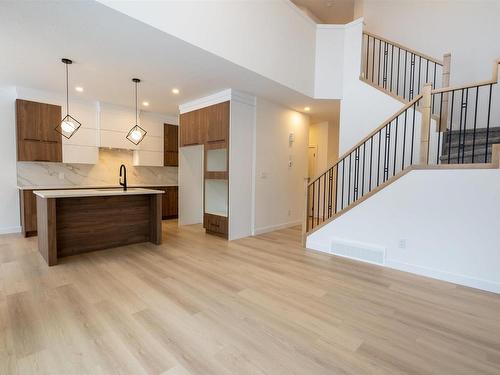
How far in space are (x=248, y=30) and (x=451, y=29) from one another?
449 cm

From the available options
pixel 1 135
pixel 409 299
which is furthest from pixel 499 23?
pixel 1 135

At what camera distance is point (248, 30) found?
378 centimetres

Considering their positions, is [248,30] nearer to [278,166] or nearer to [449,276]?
[278,166]

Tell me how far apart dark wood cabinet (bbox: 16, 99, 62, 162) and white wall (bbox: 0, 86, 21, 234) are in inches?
12.2

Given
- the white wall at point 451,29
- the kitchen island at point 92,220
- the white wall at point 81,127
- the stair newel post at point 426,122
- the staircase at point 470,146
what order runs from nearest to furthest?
A: the stair newel post at point 426,122 → the kitchen island at point 92,220 → the staircase at point 470,146 → the white wall at point 451,29 → the white wall at point 81,127

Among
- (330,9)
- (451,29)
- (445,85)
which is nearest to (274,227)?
(445,85)

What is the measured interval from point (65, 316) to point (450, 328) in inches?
134

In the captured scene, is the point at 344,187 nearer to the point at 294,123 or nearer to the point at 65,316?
the point at 294,123

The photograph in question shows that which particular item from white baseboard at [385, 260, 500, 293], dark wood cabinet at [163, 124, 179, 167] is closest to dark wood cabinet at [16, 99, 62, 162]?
dark wood cabinet at [163, 124, 179, 167]

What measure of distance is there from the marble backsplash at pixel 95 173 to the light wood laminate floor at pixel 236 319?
2.49 m

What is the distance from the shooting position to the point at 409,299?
266 cm

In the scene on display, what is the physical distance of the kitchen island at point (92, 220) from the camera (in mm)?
3477

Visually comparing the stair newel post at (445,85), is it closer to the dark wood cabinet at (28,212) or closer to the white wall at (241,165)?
the white wall at (241,165)

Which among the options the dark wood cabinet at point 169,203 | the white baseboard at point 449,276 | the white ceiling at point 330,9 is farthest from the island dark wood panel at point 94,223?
the white ceiling at point 330,9
